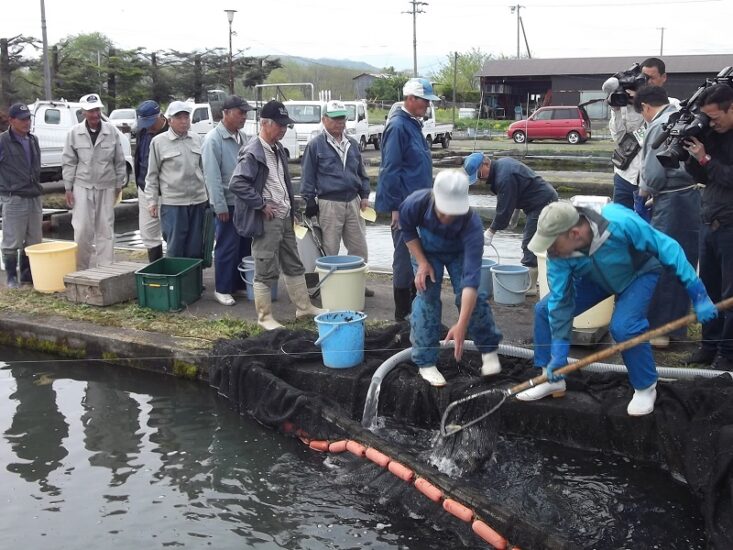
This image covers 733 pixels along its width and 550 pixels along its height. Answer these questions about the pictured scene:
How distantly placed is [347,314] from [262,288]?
104 centimetres

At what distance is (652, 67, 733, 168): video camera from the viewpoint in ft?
16.3

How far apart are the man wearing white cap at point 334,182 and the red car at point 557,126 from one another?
2465cm

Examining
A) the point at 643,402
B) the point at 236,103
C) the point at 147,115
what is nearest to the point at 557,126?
the point at 147,115

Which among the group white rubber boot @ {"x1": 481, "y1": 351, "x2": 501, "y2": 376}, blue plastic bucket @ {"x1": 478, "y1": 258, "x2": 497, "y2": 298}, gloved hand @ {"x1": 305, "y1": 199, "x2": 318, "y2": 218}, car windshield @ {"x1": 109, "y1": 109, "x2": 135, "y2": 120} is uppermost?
car windshield @ {"x1": 109, "y1": 109, "x2": 135, "y2": 120}

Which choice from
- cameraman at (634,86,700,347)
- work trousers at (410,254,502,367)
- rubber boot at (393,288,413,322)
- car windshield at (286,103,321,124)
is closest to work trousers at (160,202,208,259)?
rubber boot at (393,288,413,322)

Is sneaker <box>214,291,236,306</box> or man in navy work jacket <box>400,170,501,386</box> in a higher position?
man in navy work jacket <box>400,170,501,386</box>

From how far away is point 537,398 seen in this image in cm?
516

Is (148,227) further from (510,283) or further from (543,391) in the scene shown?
(543,391)

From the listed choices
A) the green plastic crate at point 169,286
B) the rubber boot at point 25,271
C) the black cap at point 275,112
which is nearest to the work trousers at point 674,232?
the black cap at point 275,112

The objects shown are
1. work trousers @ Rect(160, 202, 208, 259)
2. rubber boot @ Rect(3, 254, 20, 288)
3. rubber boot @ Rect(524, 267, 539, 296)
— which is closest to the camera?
rubber boot @ Rect(524, 267, 539, 296)

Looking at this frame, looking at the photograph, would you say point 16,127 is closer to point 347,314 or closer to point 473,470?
point 347,314

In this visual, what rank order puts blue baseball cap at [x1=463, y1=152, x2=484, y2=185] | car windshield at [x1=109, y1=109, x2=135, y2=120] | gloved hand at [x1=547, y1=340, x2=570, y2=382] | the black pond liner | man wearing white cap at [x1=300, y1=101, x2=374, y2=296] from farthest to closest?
car windshield at [x1=109, y1=109, x2=135, y2=120] → man wearing white cap at [x1=300, y1=101, x2=374, y2=296] → blue baseball cap at [x1=463, y1=152, x2=484, y2=185] → gloved hand at [x1=547, y1=340, x2=570, y2=382] → the black pond liner

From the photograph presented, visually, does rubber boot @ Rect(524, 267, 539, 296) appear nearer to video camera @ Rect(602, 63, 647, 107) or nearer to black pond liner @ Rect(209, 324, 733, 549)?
video camera @ Rect(602, 63, 647, 107)

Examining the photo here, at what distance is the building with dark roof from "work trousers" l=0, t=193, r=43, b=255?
3660 centimetres
